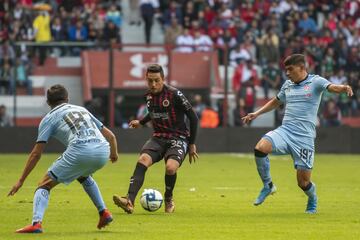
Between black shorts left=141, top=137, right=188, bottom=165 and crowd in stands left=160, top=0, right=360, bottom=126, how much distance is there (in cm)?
1731

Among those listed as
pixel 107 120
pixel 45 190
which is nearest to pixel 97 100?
pixel 107 120

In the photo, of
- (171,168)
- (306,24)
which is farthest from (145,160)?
(306,24)

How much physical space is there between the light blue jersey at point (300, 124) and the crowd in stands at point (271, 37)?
1736cm

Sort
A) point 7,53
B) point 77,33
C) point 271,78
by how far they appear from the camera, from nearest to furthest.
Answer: point 7,53 < point 271,78 < point 77,33

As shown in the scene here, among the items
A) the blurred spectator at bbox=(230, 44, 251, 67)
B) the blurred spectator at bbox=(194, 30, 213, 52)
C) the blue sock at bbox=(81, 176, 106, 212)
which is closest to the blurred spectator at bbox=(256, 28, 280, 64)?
the blurred spectator at bbox=(230, 44, 251, 67)

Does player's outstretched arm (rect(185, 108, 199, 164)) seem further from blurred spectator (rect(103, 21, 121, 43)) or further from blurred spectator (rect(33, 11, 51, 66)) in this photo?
blurred spectator (rect(103, 21, 121, 43))

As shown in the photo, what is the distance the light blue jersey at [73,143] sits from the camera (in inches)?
490

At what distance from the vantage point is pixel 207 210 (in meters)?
15.6

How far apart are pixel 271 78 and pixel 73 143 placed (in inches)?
826

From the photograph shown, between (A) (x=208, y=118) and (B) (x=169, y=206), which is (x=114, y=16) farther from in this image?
(B) (x=169, y=206)

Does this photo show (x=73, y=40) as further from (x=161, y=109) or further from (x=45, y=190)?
(x=45, y=190)

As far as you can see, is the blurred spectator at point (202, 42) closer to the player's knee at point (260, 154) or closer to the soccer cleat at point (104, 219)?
the player's knee at point (260, 154)

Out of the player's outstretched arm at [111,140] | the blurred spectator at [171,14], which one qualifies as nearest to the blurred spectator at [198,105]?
the blurred spectator at [171,14]

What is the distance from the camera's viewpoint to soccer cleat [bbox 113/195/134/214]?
14.5 meters
